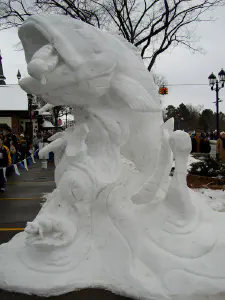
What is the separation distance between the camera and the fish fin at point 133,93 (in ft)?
9.37

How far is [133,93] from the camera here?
9.53ft

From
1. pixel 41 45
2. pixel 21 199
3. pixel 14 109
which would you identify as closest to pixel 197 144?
pixel 21 199

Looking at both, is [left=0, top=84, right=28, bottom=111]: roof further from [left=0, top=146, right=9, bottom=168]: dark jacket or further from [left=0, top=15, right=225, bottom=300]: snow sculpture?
[left=0, top=15, right=225, bottom=300]: snow sculpture

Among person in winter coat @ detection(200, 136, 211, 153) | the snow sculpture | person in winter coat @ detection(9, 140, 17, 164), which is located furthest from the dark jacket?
person in winter coat @ detection(200, 136, 211, 153)

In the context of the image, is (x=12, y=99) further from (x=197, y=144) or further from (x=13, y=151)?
(x=197, y=144)

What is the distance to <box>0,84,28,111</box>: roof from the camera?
2498cm

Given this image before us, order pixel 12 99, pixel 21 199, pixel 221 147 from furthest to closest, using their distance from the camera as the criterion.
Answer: pixel 12 99, pixel 221 147, pixel 21 199

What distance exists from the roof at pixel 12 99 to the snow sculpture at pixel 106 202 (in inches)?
904

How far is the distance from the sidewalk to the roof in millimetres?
14512

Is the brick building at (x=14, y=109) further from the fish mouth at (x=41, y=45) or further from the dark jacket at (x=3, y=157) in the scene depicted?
the fish mouth at (x=41, y=45)

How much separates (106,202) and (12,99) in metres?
25.5

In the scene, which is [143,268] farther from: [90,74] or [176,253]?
[90,74]

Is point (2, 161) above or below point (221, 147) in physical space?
below

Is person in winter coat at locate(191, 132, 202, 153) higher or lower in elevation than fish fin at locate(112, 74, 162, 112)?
lower
